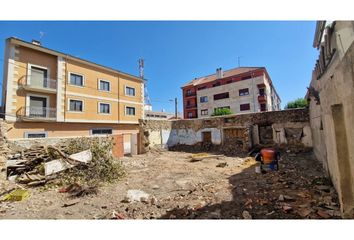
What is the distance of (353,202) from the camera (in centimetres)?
287

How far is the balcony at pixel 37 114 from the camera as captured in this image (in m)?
12.3

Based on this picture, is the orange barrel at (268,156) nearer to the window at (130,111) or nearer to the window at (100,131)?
the window at (100,131)

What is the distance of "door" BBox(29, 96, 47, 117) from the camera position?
12961 millimetres

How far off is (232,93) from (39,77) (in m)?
24.4

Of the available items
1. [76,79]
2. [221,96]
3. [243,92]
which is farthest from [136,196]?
[221,96]

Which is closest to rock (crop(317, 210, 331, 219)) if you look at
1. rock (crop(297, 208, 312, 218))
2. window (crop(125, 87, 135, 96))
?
rock (crop(297, 208, 312, 218))

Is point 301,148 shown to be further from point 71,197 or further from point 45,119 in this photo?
point 45,119

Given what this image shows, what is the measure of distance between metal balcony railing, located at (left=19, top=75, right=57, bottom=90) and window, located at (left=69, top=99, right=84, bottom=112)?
1.80m

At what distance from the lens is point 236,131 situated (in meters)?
12.0

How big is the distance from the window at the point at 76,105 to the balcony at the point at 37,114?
1.34 meters
